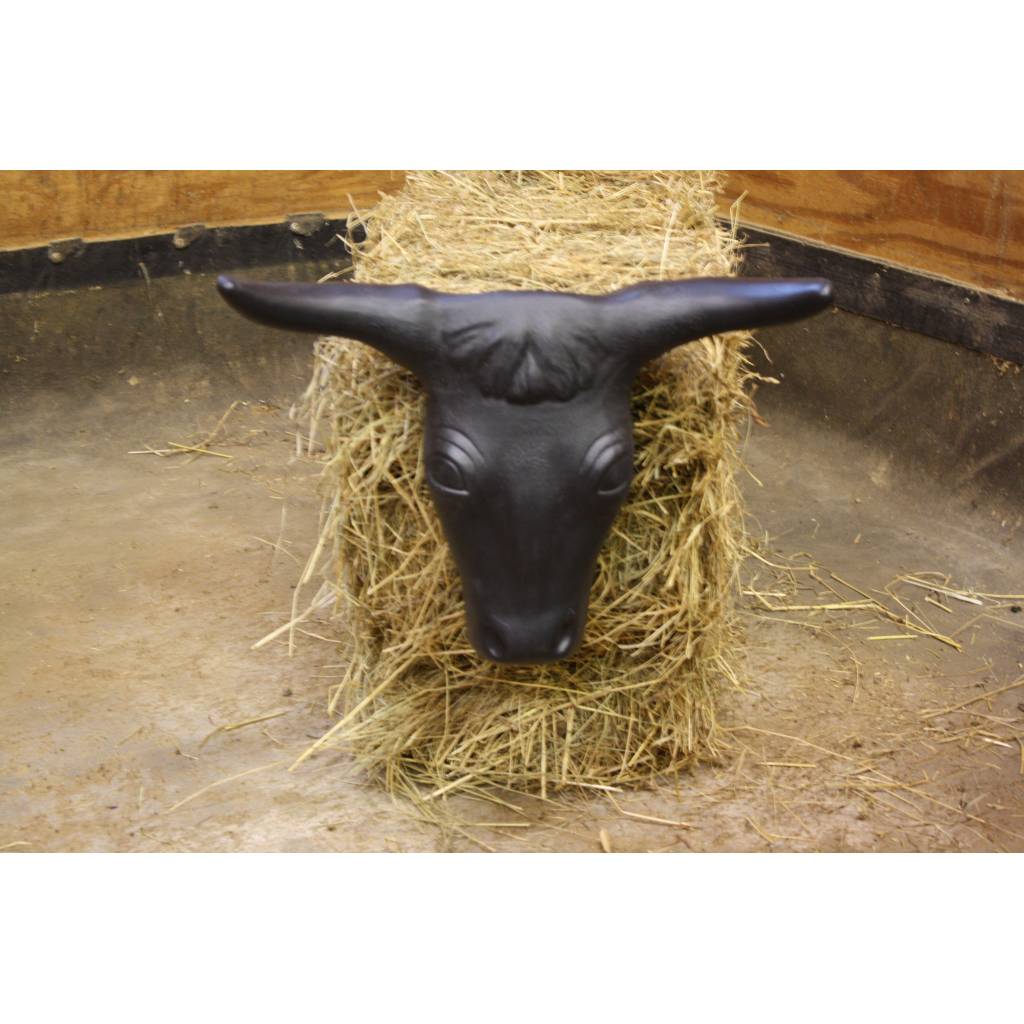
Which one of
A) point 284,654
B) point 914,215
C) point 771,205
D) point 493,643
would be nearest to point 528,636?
point 493,643

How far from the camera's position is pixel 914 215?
201 inches

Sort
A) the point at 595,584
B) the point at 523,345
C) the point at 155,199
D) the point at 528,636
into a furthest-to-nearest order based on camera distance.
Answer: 1. the point at 155,199
2. the point at 595,584
3. the point at 528,636
4. the point at 523,345

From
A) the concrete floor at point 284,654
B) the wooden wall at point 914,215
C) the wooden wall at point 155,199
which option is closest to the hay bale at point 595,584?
the concrete floor at point 284,654

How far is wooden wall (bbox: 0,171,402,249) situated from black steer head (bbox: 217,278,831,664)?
10.4ft

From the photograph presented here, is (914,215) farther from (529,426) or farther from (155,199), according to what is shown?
(155,199)

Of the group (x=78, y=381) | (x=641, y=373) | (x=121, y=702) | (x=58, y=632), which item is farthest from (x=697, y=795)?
(x=78, y=381)

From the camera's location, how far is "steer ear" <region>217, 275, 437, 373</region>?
2.80 meters

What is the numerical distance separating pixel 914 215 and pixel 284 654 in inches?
114

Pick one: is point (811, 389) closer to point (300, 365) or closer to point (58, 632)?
point (300, 365)

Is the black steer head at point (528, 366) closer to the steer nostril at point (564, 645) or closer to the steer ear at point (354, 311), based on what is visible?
the steer ear at point (354, 311)

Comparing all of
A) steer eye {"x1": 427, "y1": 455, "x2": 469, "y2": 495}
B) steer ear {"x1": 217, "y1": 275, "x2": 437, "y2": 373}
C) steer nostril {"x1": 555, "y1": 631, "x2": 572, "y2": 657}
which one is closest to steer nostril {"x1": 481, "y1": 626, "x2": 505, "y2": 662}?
steer nostril {"x1": 555, "y1": 631, "x2": 572, "y2": 657}

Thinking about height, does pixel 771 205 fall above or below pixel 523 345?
above

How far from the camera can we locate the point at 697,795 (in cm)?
340

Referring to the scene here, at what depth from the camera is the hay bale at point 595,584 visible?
309 centimetres
